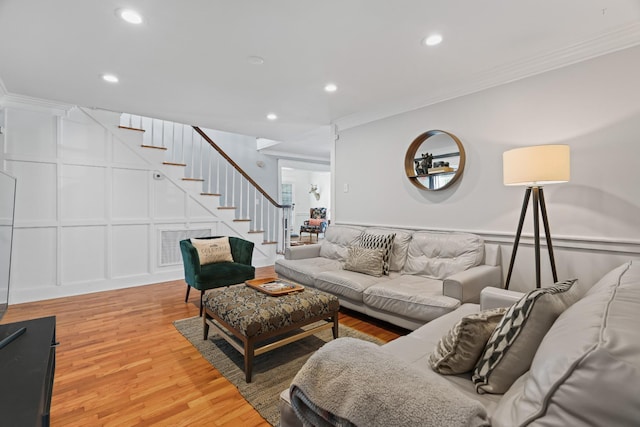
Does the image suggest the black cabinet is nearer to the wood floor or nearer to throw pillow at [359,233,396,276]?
the wood floor

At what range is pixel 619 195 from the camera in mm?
2240

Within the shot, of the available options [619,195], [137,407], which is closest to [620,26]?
[619,195]

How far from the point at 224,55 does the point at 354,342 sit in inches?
95.4

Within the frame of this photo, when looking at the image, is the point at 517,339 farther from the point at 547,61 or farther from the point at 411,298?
the point at 547,61

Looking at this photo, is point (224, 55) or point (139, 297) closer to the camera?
point (224, 55)

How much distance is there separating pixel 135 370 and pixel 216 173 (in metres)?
3.87

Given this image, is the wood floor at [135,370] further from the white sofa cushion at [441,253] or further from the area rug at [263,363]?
the white sofa cushion at [441,253]

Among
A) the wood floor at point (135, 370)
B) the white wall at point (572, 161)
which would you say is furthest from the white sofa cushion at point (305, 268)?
the white wall at point (572, 161)

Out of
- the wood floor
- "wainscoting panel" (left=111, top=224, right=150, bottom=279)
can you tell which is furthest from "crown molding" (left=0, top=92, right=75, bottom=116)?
the wood floor

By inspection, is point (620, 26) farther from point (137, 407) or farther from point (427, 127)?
point (137, 407)

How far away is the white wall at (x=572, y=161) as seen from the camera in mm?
2227

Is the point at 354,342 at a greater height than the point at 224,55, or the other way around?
the point at 224,55

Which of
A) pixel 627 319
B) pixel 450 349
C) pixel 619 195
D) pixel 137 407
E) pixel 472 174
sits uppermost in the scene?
pixel 472 174

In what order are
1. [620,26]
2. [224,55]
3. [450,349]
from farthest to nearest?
[224,55] → [620,26] → [450,349]
